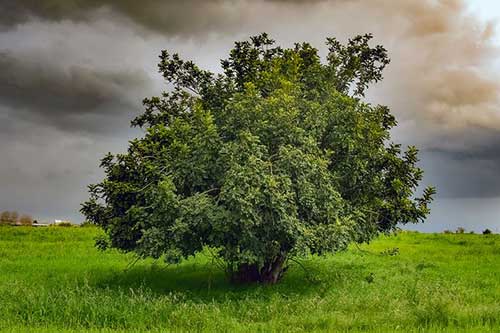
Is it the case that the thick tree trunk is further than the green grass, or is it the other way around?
the thick tree trunk

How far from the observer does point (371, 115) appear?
73.2 ft

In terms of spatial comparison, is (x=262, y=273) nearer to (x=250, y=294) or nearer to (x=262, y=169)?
(x=250, y=294)

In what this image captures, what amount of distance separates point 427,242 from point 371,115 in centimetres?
2210

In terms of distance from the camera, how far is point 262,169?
59.1 ft

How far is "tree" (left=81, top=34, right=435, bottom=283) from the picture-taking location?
1805cm

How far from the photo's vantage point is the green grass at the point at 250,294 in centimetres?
1447

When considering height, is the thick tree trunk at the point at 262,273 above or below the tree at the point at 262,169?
below

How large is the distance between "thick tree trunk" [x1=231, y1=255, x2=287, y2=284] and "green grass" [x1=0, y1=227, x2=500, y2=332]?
495mm

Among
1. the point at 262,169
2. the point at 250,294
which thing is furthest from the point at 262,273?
the point at 262,169

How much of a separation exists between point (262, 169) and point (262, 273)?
574cm

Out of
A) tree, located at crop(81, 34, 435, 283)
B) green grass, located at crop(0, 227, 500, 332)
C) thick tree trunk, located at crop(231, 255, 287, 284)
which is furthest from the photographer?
thick tree trunk, located at crop(231, 255, 287, 284)

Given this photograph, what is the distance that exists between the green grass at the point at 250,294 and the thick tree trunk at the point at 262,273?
49 cm

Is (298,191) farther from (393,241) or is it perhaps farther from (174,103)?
(393,241)

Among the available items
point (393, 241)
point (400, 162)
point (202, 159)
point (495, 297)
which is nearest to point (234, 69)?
point (202, 159)
